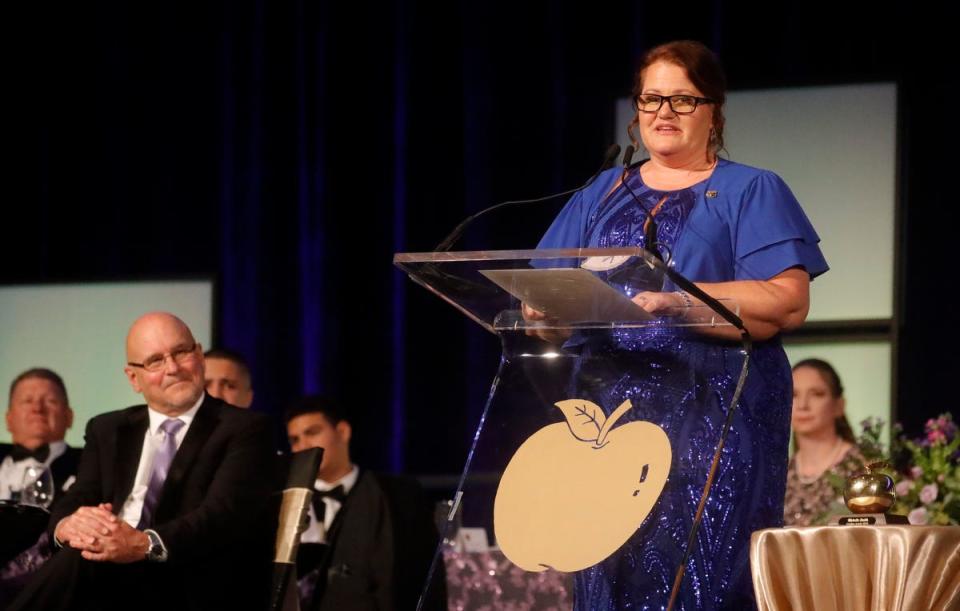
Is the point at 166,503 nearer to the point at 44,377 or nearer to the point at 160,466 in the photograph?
the point at 160,466

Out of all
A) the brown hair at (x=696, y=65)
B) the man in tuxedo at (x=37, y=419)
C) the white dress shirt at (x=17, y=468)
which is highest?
the brown hair at (x=696, y=65)

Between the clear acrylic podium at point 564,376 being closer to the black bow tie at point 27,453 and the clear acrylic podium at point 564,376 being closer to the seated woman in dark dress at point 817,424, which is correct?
the seated woman in dark dress at point 817,424

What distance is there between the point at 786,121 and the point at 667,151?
3.25 metres

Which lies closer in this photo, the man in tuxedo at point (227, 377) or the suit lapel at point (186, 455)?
the suit lapel at point (186, 455)

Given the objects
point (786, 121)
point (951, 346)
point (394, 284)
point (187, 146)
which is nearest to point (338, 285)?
point (394, 284)

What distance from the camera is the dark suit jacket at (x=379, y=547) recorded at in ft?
15.4

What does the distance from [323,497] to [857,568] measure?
10.7 feet

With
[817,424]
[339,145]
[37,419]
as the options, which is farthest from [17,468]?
[817,424]

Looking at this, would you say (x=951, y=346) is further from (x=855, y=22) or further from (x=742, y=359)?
(x=742, y=359)

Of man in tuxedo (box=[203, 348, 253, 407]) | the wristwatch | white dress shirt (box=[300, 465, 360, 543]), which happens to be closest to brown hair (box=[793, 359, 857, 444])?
white dress shirt (box=[300, 465, 360, 543])

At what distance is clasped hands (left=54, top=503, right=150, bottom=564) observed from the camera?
11.4ft

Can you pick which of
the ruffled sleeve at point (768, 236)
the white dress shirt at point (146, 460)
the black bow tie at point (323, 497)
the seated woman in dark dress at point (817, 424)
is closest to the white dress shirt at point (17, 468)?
the white dress shirt at point (146, 460)

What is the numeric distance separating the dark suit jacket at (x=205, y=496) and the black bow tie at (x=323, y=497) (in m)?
1.38

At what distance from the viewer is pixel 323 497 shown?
530 centimetres
